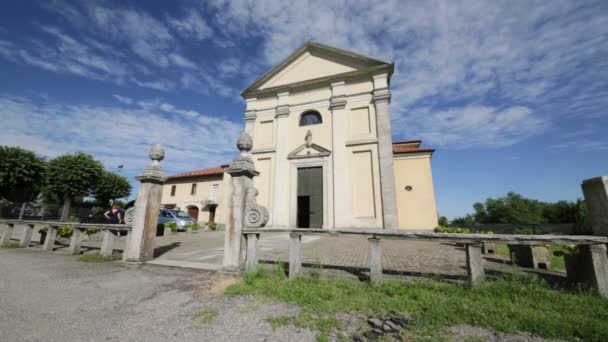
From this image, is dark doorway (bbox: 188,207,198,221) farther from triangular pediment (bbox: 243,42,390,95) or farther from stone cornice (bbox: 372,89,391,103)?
stone cornice (bbox: 372,89,391,103)

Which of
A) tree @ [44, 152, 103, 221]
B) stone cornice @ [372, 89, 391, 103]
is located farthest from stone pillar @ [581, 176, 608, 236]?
tree @ [44, 152, 103, 221]

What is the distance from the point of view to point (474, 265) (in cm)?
332

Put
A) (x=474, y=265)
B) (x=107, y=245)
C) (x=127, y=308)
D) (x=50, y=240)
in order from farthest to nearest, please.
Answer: (x=50, y=240) < (x=107, y=245) < (x=474, y=265) < (x=127, y=308)

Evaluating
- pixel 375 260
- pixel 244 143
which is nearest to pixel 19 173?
pixel 244 143

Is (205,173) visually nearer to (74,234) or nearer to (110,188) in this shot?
(110,188)

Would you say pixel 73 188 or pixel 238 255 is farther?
pixel 73 188

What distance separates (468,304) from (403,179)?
13.2m

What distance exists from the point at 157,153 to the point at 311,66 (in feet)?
42.2

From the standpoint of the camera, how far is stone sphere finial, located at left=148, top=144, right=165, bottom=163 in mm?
5520

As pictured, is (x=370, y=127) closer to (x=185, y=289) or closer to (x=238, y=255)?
(x=238, y=255)

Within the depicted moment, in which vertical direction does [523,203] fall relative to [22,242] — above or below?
above

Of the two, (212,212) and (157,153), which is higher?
(157,153)

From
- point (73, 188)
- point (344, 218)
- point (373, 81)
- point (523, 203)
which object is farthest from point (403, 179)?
point (523, 203)

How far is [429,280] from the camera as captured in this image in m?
3.65
